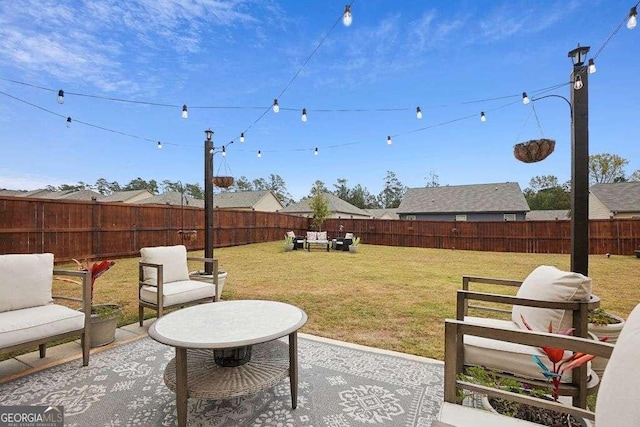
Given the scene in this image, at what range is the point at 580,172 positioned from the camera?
265 centimetres

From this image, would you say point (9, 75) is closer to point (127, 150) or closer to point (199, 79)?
point (199, 79)

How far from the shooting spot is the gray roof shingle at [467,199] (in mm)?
17953

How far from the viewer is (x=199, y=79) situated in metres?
8.19

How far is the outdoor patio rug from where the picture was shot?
1.80m

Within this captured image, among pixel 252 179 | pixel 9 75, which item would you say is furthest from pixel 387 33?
pixel 252 179

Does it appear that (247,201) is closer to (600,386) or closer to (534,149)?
(534,149)

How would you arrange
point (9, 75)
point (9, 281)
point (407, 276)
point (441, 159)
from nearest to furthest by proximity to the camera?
point (9, 281) → point (9, 75) → point (407, 276) → point (441, 159)

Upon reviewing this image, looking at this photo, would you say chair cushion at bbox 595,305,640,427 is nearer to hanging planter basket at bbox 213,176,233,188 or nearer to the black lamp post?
the black lamp post

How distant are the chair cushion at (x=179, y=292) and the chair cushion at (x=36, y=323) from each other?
788mm

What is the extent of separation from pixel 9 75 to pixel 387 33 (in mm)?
7826

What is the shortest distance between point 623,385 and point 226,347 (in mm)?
1643

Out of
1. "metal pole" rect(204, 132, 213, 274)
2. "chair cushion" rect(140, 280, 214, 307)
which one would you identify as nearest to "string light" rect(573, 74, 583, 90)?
"chair cushion" rect(140, 280, 214, 307)

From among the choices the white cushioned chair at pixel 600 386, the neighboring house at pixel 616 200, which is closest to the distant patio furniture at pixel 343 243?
the white cushioned chair at pixel 600 386

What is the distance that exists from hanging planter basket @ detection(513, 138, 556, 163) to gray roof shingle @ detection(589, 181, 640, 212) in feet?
57.3
